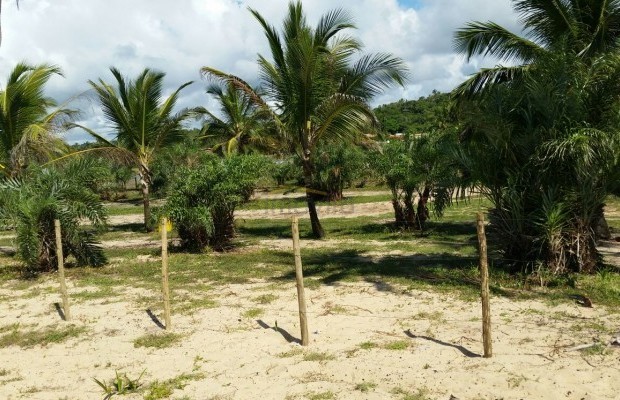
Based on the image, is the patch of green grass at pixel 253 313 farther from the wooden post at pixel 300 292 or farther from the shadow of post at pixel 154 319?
the wooden post at pixel 300 292

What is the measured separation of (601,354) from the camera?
4.91 m

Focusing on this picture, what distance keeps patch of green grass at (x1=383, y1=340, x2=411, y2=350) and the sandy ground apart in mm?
24

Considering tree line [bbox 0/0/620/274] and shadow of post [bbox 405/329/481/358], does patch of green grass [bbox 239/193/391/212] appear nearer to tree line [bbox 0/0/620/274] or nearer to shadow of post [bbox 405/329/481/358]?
tree line [bbox 0/0/620/274]

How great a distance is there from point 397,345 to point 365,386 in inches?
37.1

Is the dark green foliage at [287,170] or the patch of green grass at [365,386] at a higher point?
the dark green foliage at [287,170]

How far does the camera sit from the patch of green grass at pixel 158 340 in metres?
5.96

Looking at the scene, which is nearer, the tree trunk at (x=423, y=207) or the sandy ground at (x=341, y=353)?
the sandy ground at (x=341, y=353)

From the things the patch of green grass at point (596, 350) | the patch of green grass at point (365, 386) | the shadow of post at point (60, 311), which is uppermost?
the shadow of post at point (60, 311)

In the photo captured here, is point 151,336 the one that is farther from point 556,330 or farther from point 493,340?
point 556,330

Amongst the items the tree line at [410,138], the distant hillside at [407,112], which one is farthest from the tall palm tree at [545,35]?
the distant hillside at [407,112]

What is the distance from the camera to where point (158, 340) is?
6094 millimetres

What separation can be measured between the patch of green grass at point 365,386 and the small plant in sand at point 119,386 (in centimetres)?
191

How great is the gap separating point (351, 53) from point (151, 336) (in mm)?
7985

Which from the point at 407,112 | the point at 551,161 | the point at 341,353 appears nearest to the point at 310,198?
the point at 551,161
